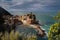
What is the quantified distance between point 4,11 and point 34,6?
3.56 ft

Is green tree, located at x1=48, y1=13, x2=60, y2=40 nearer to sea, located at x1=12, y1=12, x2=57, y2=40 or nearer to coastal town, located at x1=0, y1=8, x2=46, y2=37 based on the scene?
sea, located at x1=12, y1=12, x2=57, y2=40

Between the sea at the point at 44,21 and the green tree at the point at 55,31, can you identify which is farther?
the sea at the point at 44,21

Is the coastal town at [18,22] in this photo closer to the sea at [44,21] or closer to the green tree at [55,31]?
the sea at [44,21]

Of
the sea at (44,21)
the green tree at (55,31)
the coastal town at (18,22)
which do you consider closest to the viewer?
the green tree at (55,31)

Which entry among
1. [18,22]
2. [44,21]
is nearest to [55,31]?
[44,21]

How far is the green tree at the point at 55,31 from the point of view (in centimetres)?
1077

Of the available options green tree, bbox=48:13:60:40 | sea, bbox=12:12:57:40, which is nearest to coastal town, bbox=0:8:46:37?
sea, bbox=12:12:57:40

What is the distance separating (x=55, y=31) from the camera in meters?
10.8

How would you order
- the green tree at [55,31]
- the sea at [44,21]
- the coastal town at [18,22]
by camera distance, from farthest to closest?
the coastal town at [18,22], the sea at [44,21], the green tree at [55,31]

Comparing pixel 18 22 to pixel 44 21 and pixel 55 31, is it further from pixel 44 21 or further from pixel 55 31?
pixel 55 31

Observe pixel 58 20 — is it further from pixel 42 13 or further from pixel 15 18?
pixel 15 18

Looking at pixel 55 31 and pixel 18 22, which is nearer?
pixel 55 31

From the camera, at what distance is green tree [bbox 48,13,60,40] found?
10773 mm

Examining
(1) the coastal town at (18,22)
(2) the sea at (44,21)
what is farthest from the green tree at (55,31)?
(1) the coastal town at (18,22)
